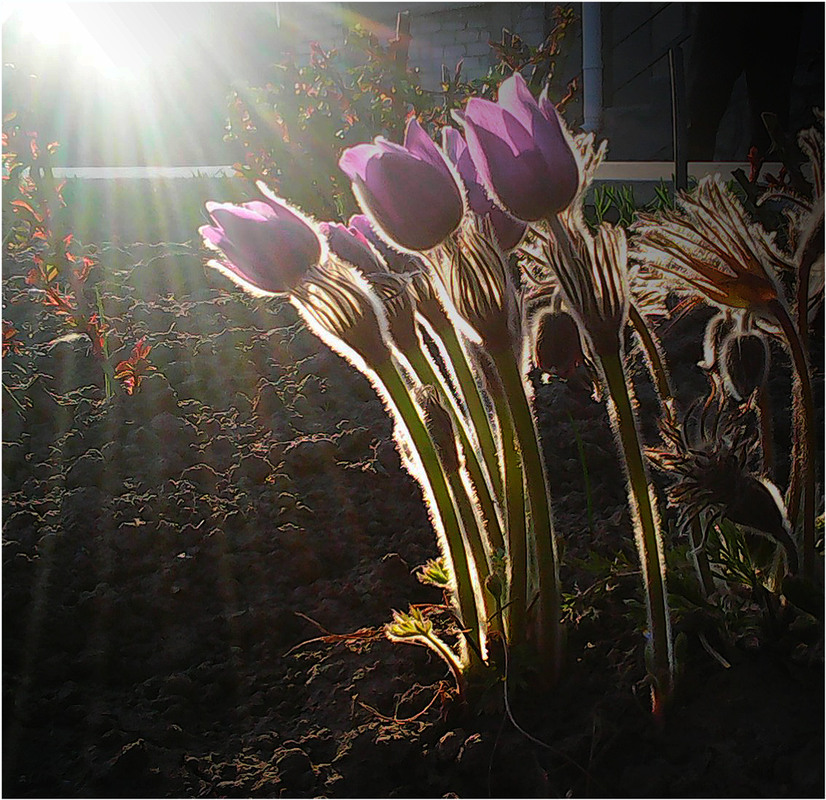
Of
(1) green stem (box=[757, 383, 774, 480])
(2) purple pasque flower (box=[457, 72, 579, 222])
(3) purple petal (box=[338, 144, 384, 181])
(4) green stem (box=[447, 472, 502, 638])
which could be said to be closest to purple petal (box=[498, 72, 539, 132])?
(2) purple pasque flower (box=[457, 72, 579, 222])

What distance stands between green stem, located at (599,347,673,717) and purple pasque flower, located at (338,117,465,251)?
167mm

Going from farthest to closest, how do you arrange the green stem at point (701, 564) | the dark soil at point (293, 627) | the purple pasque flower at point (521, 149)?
the green stem at point (701, 564), the dark soil at point (293, 627), the purple pasque flower at point (521, 149)

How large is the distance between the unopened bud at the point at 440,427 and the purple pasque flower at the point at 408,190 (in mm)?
136

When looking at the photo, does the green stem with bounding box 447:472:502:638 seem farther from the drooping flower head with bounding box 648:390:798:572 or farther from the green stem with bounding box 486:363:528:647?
the drooping flower head with bounding box 648:390:798:572

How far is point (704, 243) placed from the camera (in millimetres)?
756

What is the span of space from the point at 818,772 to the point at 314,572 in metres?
0.63

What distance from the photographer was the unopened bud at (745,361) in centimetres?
78

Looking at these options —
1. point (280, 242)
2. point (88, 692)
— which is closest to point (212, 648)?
point (88, 692)

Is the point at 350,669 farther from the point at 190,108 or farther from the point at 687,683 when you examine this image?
the point at 190,108

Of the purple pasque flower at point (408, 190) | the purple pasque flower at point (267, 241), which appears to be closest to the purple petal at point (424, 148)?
the purple pasque flower at point (408, 190)

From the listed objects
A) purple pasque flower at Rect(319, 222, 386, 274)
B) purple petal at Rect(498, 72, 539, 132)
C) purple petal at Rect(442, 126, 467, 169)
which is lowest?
purple pasque flower at Rect(319, 222, 386, 274)

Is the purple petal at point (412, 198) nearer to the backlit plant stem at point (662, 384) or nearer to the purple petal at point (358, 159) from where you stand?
the purple petal at point (358, 159)

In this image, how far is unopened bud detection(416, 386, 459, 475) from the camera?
0.72 metres

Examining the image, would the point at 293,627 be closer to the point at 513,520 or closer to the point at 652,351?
the point at 513,520
